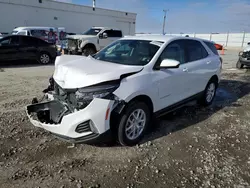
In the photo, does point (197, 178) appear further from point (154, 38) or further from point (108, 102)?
point (154, 38)

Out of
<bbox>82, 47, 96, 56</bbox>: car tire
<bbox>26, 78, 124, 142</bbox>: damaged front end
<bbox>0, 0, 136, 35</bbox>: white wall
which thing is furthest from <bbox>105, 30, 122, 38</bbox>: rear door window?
<bbox>0, 0, 136, 35</bbox>: white wall

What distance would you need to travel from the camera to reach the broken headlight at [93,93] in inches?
119

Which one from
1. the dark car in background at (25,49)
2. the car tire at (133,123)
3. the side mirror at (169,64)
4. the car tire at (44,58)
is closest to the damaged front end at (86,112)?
Answer: the car tire at (133,123)

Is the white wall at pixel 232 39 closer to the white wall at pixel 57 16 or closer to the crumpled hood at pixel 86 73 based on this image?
the white wall at pixel 57 16

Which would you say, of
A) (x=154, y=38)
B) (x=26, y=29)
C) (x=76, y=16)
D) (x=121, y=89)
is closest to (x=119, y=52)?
(x=154, y=38)

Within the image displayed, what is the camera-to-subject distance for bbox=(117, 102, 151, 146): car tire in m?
3.32

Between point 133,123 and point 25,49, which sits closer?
point 133,123

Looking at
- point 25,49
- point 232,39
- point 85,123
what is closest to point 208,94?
point 85,123

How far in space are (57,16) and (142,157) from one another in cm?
2898

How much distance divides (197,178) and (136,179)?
0.79m

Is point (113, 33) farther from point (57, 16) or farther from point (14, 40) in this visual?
point (57, 16)

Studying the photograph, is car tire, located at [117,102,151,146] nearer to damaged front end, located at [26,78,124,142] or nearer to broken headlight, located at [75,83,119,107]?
damaged front end, located at [26,78,124,142]

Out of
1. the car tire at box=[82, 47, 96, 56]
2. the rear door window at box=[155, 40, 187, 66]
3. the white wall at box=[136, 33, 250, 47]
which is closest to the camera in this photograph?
the rear door window at box=[155, 40, 187, 66]

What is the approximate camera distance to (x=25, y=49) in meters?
11.4
